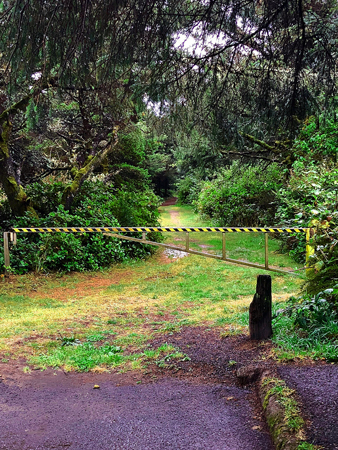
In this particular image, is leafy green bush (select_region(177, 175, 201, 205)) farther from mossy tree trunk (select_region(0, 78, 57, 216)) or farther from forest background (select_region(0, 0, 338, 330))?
forest background (select_region(0, 0, 338, 330))

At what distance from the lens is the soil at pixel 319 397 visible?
2586 mm

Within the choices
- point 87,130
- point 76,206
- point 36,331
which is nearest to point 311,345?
point 36,331

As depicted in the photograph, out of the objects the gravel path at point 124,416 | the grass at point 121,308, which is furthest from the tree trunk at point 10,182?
the gravel path at point 124,416

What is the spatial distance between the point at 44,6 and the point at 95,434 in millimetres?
3337

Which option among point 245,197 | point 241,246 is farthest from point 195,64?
point 245,197

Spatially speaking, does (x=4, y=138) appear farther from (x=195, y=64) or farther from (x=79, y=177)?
(x=195, y=64)

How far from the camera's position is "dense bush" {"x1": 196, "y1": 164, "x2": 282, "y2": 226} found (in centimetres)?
1540

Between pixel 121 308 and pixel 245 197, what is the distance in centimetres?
1024

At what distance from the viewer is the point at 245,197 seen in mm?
16719

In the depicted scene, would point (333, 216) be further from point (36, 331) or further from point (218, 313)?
point (36, 331)

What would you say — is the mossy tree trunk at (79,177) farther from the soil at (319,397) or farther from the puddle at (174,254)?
the soil at (319,397)

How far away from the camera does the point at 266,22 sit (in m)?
3.62

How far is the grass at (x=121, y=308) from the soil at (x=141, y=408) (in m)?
0.37

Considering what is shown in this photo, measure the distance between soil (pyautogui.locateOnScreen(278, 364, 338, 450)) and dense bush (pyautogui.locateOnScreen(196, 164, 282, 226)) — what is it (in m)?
11.2
